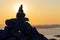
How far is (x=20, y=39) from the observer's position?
283 centimetres

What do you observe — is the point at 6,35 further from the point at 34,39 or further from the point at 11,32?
the point at 34,39

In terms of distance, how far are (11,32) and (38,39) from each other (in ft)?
0.98

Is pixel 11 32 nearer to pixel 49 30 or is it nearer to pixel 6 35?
pixel 6 35

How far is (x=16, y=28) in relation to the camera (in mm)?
2916

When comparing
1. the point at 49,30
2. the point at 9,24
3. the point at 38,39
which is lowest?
the point at 38,39

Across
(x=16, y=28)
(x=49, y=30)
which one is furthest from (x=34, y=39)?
(x=49, y=30)

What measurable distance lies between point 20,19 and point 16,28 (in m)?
0.11

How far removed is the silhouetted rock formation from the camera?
9.39ft

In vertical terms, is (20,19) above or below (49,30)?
below

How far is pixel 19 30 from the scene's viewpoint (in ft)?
9.56

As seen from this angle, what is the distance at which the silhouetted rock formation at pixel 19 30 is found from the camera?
2.86 metres

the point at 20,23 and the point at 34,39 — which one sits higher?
the point at 20,23

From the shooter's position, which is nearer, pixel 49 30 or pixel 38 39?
pixel 38 39

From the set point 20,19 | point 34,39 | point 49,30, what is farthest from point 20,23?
point 49,30
